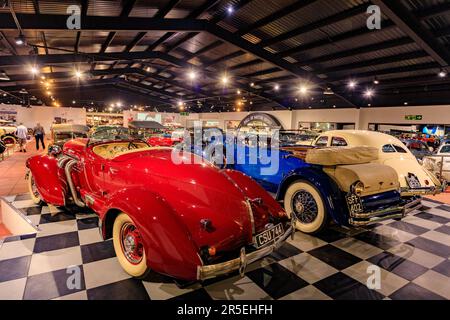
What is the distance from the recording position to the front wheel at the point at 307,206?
330 cm

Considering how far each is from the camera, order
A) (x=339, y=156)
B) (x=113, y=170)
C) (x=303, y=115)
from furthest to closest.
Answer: (x=303, y=115) < (x=339, y=156) < (x=113, y=170)

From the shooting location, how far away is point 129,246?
2395mm

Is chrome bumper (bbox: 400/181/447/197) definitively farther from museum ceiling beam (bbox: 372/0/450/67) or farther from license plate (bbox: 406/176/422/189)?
museum ceiling beam (bbox: 372/0/450/67)

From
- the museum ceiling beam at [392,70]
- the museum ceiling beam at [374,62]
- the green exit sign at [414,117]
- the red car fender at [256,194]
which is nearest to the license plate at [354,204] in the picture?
the red car fender at [256,194]

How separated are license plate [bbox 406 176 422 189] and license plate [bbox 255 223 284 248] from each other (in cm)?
294

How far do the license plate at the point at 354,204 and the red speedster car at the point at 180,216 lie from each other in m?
0.91

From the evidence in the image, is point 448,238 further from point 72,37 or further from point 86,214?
point 72,37

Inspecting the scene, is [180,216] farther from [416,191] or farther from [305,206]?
[416,191]

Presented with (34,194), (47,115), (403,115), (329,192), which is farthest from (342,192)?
(47,115)

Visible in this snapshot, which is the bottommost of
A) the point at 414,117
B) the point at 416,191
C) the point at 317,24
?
the point at 416,191

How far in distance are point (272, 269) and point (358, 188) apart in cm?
145

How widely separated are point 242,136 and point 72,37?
7.23 m

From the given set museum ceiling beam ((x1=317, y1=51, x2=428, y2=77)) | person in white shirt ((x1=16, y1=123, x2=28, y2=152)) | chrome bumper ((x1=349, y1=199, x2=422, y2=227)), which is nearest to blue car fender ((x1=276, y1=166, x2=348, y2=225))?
chrome bumper ((x1=349, y1=199, x2=422, y2=227))
